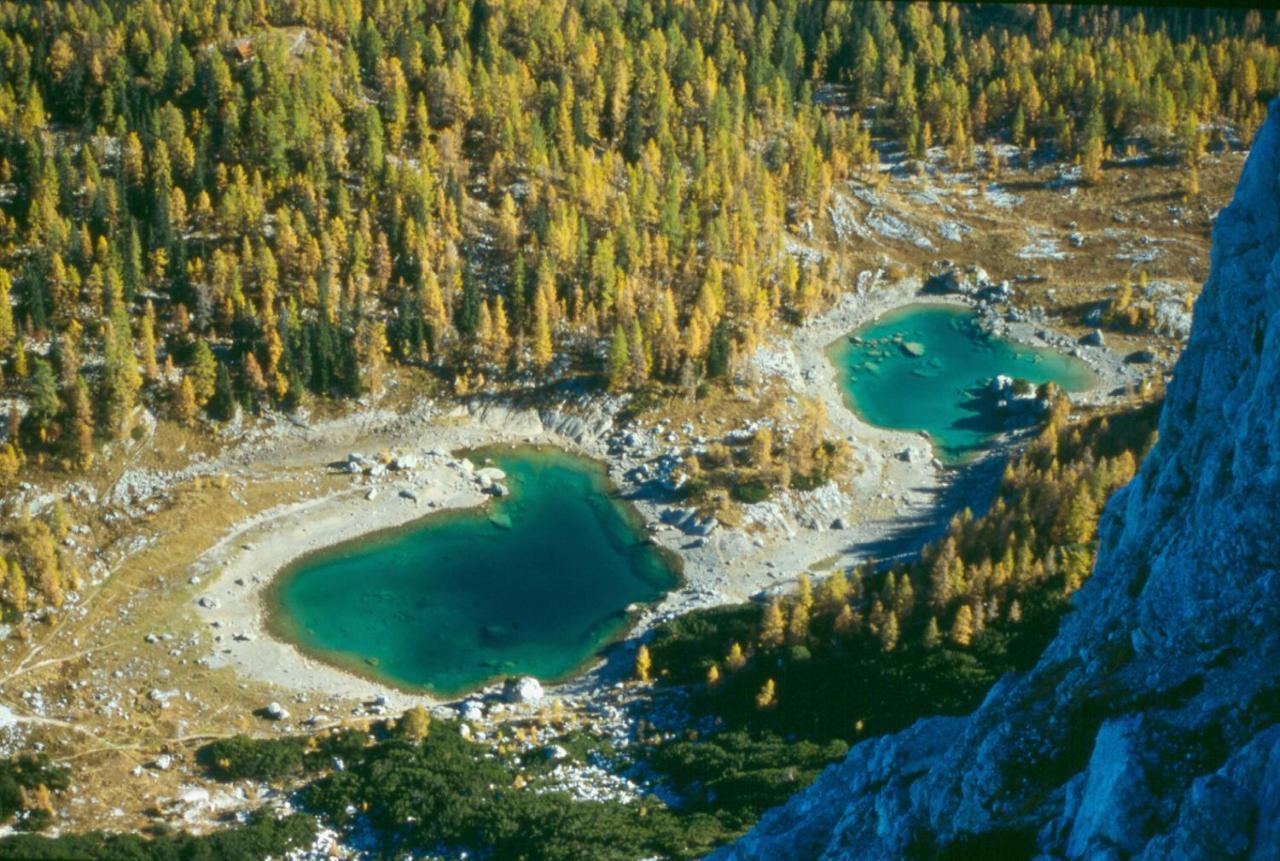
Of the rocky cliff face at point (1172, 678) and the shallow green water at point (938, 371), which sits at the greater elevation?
the rocky cliff face at point (1172, 678)

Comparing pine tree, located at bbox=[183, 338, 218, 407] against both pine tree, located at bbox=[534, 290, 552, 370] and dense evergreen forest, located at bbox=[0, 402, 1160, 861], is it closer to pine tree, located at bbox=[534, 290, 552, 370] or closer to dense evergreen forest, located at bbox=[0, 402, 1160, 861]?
pine tree, located at bbox=[534, 290, 552, 370]

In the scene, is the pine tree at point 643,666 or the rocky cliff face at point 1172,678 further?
the pine tree at point 643,666

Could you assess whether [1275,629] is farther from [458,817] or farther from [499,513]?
[499,513]

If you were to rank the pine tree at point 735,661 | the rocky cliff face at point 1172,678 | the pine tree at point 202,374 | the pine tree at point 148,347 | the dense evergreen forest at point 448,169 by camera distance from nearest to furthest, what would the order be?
1. the rocky cliff face at point 1172,678
2. the pine tree at point 735,661
3. the pine tree at point 202,374
4. the pine tree at point 148,347
5. the dense evergreen forest at point 448,169

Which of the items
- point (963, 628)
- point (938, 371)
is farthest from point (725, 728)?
point (938, 371)

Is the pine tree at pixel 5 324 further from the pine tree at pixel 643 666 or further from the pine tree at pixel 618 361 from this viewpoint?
the pine tree at pixel 643 666

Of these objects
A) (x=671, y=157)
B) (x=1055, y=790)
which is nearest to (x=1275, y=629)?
(x=1055, y=790)

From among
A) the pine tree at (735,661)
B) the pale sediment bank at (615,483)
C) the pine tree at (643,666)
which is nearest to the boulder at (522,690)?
the pale sediment bank at (615,483)
